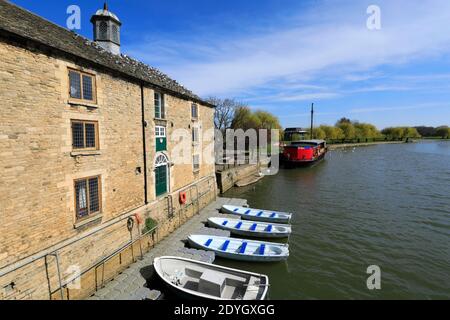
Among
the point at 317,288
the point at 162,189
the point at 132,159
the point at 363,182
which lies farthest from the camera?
the point at 363,182

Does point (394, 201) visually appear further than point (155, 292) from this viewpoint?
Yes

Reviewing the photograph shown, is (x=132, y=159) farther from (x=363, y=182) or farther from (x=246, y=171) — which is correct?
(x=363, y=182)

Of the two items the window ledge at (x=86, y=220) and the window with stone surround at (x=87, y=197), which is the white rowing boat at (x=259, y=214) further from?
the window with stone surround at (x=87, y=197)

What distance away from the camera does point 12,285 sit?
24.5ft

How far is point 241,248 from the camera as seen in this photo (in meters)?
13.7

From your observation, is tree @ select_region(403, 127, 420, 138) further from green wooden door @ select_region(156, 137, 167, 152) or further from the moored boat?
green wooden door @ select_region(156, 137, 167, 152)

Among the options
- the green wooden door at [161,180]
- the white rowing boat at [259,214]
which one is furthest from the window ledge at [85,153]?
the white rowing boat at [259,214]

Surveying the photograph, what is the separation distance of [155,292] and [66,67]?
8640 mm

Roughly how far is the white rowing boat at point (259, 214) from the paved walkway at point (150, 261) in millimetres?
1257

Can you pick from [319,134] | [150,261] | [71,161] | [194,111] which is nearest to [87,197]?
[71,161]

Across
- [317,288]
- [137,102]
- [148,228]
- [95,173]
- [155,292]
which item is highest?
[137,102]

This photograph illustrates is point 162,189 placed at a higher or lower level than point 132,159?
lower

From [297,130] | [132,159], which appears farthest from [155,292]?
[297,130]

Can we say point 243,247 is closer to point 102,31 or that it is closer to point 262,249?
point 262,249
